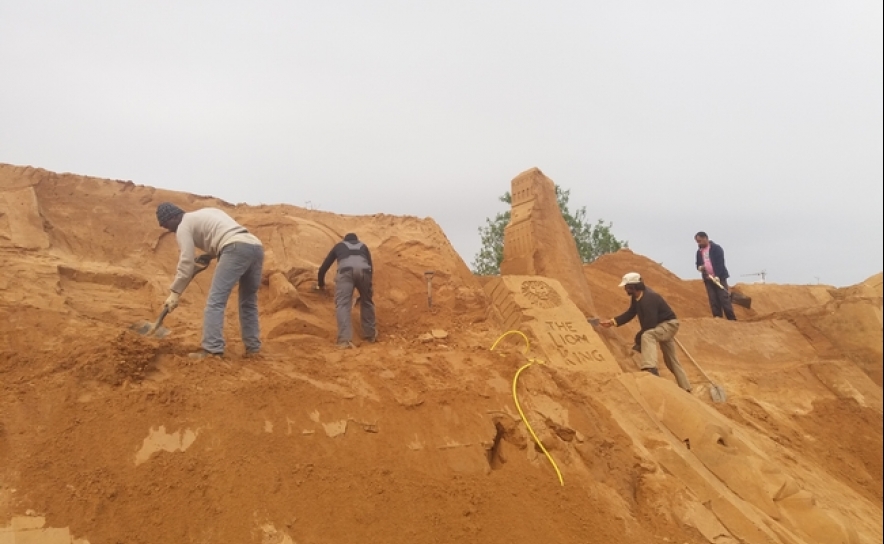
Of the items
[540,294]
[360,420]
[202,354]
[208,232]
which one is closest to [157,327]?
[202,354]

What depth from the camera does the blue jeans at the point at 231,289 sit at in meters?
4.81

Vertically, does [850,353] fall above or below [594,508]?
above

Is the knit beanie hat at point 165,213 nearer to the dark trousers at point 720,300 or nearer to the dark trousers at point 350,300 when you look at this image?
the dark trousers at point 350,300

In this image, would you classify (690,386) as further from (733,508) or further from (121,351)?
(121,351)

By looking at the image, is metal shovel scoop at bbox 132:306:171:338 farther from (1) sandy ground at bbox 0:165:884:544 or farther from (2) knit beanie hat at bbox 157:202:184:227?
(2) knit beanie hat at bbox 157:202:184:227

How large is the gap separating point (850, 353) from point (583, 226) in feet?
41.1

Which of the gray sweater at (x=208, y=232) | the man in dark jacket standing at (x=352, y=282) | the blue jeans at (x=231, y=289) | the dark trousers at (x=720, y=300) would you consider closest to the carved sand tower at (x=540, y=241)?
the dark trousers at (x=720, y=300)

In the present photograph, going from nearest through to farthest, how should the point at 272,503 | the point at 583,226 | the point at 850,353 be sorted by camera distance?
1. the point at 272,503
2. the point at 850,353
3. the point at 583,226

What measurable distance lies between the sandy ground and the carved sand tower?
0.77m

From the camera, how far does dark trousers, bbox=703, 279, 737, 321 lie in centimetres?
1058

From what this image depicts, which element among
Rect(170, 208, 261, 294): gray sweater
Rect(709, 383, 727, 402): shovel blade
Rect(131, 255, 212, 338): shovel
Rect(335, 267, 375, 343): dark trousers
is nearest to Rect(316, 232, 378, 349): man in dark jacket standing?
Rect(335, 267, 375, 343): dark trousers

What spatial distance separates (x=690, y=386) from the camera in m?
7.26

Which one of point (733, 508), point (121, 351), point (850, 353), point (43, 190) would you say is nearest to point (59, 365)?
point (121, 351)

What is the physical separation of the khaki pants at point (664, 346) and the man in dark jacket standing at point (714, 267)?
154 inches
